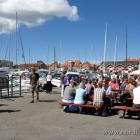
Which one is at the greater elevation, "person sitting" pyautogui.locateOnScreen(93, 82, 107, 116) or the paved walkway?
"person sitting" pyautogui.locateOnScreen(93, 82, 107, 116)

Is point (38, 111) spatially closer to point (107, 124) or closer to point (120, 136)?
point (107, 124)

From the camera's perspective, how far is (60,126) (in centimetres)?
775

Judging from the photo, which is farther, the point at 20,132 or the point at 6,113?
the point at 6,113

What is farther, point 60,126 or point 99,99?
point 99,99

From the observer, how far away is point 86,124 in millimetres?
8133

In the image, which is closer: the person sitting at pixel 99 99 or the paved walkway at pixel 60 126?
the paved walkway at pixel 60 126

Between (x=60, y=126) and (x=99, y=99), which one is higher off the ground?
(x=99, y=99)

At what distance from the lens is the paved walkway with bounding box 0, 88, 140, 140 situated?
6.54 m

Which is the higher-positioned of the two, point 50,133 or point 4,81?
point 4,81

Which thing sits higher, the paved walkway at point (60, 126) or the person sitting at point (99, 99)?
the person sitting at point (99, 99)

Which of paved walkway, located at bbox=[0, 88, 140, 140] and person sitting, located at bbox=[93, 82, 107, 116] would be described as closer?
paved walkway, located at bbox=[0, 88, 140, 140]

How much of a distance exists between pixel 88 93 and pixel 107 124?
13.9 ft

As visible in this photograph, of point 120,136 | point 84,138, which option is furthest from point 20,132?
point 120,136

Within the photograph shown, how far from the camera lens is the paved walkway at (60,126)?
21.5 feet
